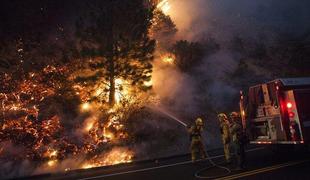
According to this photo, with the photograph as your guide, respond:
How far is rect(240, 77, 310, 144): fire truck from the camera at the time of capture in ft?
28.2

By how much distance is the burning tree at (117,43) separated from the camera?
52.6 ft

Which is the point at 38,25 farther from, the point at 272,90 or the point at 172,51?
the point at 272,90

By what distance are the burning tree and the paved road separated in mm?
5808

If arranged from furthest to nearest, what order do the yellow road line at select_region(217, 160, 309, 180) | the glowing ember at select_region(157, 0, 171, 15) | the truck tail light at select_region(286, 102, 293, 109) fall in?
the glowing ember at select_region(157, 0, 171, 15)
the truck tail light at select_region(286, 102, 293, 109)
the yellow road line at select_region(217, 160, 309, 180)

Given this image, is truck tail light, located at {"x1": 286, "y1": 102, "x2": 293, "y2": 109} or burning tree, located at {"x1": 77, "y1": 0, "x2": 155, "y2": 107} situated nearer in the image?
truck tail light, located at {"x1": 286, "y1": 102, "x2": 293, "y2": 109}

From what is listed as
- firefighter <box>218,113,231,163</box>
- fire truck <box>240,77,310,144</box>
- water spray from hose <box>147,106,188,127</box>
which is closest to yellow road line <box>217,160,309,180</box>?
fire truck <box>240,77,310,144</box>

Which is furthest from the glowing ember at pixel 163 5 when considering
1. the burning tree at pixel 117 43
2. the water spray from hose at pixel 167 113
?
the water spray from hose at pixel 167 113

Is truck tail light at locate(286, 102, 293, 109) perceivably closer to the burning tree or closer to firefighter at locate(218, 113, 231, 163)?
firefighter at locate(218, 113, 231, 163)

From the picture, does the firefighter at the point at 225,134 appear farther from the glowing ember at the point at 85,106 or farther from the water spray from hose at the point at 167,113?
the glowing ember at the point at 85,106

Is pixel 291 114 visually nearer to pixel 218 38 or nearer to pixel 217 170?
pixel 217 170

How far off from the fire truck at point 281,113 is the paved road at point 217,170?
0.74 meters

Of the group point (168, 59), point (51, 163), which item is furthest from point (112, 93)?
point (168, 59)

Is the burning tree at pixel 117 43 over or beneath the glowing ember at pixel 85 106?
over

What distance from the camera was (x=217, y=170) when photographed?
8.89 m
